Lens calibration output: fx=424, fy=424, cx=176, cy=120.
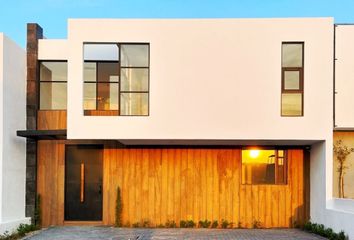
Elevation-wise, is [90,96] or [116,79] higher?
[116,79]

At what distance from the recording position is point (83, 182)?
1209 cm

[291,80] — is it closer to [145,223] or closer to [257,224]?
[257,224]

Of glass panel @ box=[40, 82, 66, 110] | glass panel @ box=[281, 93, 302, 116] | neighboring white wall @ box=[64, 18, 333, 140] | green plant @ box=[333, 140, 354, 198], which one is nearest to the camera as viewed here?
neighboring white wall @ box=[64, 18, 333, 140]

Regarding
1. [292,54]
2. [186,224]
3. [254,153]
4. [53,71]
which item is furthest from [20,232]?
[292,54]

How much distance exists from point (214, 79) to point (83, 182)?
482 cm

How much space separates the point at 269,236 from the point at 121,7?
7801 millimetres

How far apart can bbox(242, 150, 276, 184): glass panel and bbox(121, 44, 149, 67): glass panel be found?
3951mm

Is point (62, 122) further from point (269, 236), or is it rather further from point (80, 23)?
point (269, 236)

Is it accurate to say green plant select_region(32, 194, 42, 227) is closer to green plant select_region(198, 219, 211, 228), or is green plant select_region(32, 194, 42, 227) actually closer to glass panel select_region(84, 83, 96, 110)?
glass panel select_region(84, 83, 96, 110)

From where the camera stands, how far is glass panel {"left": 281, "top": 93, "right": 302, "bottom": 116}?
417 inches

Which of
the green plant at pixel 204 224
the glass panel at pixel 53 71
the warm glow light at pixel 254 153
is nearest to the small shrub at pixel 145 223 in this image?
the green plant at pixel 204 224

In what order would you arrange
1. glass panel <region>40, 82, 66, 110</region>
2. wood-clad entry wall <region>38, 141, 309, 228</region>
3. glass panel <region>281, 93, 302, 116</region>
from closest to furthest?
glass panel <region>281, 93, 302, 116</region>, wood-clad entry wall <region>38, 141, 309, 228</region>, glass panel <region>40, 82, 66, 110</region>

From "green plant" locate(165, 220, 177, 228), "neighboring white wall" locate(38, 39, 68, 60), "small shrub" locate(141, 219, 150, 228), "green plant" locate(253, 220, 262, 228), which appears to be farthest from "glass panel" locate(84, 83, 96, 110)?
"green plant" locate(253, 220, 262, 228)

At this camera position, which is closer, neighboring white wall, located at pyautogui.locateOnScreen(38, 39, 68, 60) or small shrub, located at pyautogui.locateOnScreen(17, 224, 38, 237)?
small shrub, located at pyautogui.locateOnScreen(17, 224, 38, 237)
